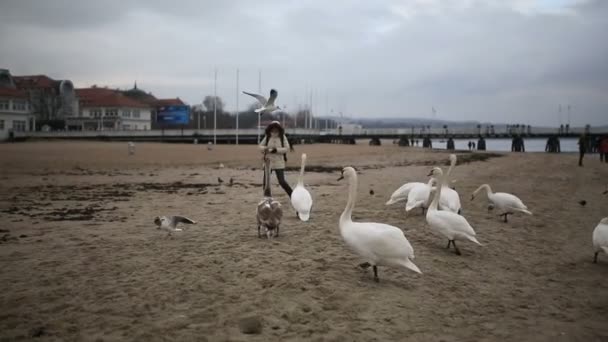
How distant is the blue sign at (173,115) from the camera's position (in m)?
95.4

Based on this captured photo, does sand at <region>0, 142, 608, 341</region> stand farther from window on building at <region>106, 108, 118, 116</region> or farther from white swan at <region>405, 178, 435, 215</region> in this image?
window on building at <region>106, 108, 118, 116</region>

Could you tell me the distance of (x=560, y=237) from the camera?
917cm

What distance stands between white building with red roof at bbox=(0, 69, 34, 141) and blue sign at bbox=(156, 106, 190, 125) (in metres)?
24.3

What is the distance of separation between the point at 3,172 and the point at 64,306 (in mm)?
19259

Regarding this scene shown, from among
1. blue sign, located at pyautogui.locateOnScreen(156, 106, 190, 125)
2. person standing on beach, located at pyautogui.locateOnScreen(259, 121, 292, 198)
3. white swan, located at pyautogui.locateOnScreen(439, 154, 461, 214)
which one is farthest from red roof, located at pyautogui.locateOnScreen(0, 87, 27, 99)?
white swan, located at pyautogui.locateOnScreen(439, 154, 461, 214)

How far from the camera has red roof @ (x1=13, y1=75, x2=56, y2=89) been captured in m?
87.4

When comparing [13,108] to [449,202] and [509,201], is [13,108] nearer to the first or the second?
[449,202]

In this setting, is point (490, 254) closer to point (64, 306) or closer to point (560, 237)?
point (560, 237)

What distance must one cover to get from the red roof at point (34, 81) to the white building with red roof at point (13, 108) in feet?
16.0

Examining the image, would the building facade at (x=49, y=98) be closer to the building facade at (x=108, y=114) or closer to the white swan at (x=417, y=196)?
the building facade at (x=108, y=114)

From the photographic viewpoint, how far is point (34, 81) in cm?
8925

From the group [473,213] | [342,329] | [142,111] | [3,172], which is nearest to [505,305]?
[342,329]

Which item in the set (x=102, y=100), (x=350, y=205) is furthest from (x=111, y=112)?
(x=350, y=205)

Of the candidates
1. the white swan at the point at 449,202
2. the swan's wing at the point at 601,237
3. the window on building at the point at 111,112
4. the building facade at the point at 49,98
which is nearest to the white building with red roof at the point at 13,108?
the building facade at the point at 49,98
